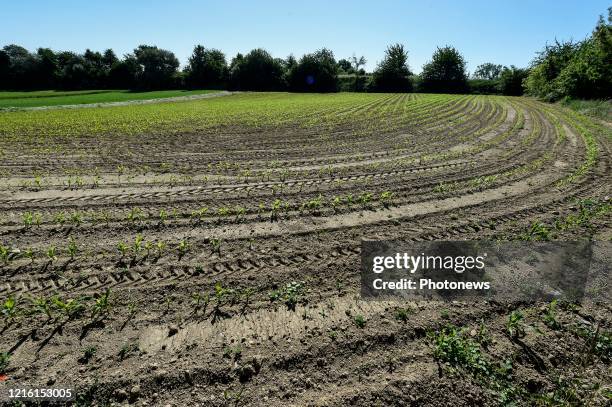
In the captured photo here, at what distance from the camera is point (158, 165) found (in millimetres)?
11781

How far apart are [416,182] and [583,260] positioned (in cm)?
465

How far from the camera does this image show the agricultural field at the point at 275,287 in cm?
363

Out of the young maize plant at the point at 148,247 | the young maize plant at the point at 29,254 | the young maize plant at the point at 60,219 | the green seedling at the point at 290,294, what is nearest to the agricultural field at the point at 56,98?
the young maize plant at the point at 60,219

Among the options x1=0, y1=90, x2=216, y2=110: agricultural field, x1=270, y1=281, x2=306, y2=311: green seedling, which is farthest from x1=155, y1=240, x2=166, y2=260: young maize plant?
x1=0, y1=90, x2=216, y2=110: agricultural field

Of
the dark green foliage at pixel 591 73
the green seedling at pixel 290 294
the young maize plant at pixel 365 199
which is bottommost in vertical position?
the green seedling at pixel 290 294

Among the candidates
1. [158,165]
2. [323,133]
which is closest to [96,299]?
[158,165]

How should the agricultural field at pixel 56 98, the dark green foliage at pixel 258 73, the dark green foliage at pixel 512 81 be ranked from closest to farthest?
the agricultural field at pixel 56 98 → the dark green foliage at pixel 512 81 → the dark green foliage at pixel 258 73

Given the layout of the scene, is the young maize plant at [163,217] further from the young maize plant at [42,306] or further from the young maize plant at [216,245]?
the young maize plant at [42,306]

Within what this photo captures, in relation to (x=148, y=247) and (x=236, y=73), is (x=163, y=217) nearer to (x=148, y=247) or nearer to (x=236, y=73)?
(x=148, y=247)

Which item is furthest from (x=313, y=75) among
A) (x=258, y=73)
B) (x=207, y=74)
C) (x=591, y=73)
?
(x=591, y=73)

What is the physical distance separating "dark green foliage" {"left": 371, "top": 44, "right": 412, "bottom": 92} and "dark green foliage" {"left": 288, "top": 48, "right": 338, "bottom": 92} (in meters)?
9.81

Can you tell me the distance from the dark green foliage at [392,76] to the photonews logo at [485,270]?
246 ft

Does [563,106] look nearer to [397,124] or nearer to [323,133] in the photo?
[397,124]

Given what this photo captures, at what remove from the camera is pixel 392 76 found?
249ft
